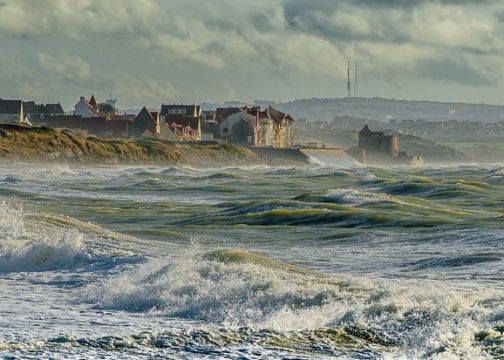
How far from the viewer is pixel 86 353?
12.2 m

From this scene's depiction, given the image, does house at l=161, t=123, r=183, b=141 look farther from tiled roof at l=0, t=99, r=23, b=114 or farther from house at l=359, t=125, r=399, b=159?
house at l=359, t=125, r=399, b=159

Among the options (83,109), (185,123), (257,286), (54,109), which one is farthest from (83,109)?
(257,286)

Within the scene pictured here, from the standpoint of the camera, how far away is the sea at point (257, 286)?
1287cm

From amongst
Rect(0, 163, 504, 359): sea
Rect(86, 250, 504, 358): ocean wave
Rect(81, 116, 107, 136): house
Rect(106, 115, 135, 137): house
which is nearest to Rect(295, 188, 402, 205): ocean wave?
Rect(0, 163, 504, 359): sea

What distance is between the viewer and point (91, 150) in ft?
337

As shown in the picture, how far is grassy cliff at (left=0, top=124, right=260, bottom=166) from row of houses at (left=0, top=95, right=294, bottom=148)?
1394 cm

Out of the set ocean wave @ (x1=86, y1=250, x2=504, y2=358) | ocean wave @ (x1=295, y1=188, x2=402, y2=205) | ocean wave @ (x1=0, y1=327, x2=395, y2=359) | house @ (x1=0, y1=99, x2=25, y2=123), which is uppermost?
house @ (x1=0, y1=99, x2=25, y2=123)

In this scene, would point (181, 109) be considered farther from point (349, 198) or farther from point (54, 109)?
point (349, 198)

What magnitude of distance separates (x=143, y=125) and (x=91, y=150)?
30435mm

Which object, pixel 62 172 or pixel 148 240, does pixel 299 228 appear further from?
pixel 62 172

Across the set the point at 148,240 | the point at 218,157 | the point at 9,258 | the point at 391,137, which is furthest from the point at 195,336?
the point at 391,137

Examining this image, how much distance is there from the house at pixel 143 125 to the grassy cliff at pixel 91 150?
11.9 metres

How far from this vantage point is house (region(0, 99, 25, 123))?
139750 millimetres

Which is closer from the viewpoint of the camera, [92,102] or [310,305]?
[310,305]
